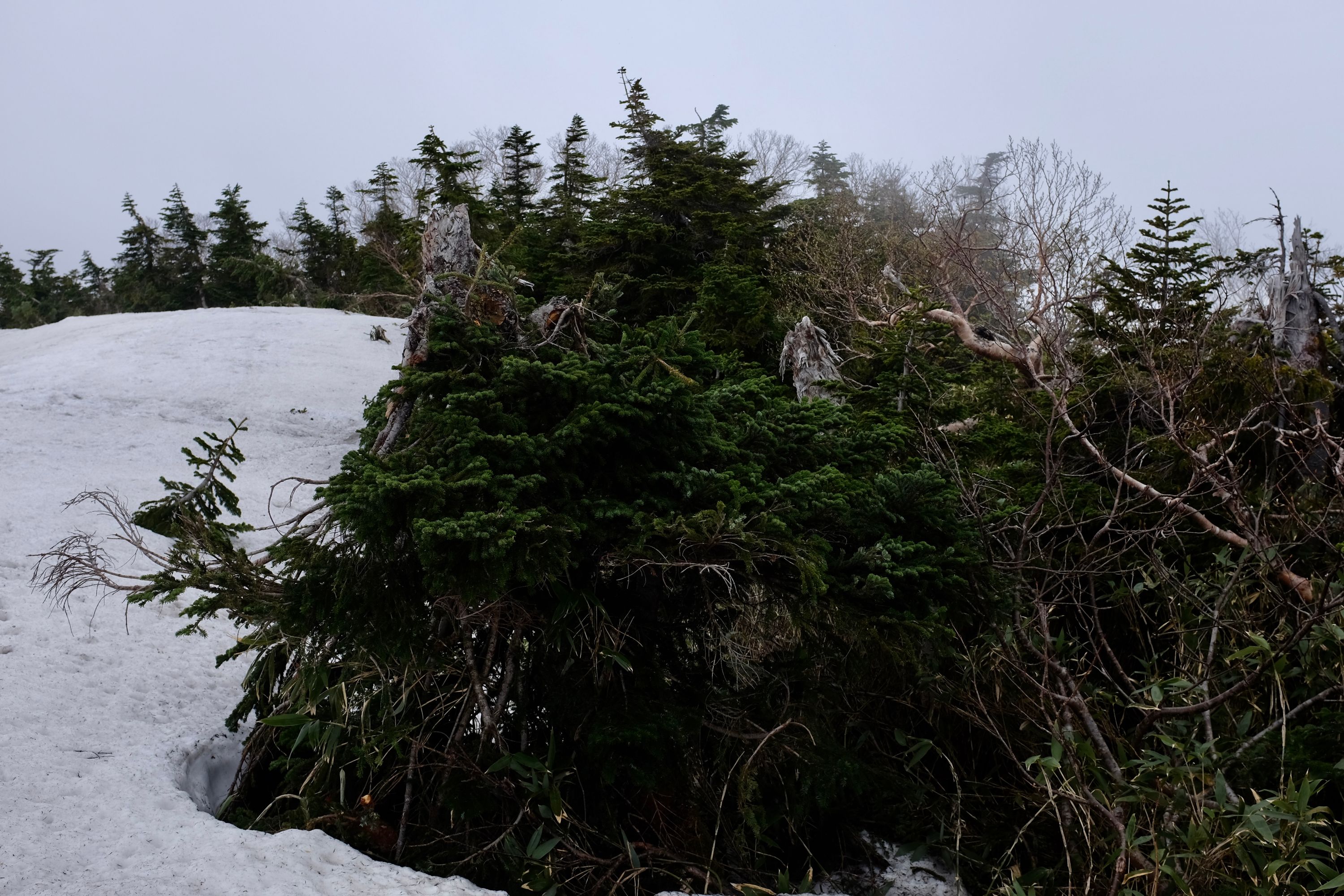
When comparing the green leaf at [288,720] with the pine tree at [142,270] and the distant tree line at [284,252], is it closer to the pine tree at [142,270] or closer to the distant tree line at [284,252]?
the distant tree line at [284,252]

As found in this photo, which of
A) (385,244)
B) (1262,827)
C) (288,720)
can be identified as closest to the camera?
(1262,827)

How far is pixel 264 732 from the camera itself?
11.5 ft

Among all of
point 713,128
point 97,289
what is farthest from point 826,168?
point 97,289

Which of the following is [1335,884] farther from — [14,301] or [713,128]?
[14,301]

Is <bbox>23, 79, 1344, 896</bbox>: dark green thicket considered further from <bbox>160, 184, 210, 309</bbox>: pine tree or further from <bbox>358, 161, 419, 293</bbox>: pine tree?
<bbox>160, 184, 210, 309</bbox>: pine tree

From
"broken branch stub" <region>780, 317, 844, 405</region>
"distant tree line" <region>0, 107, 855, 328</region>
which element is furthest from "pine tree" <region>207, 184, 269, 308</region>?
"broken branch stub" <region>780, 317, 844, 405</region>

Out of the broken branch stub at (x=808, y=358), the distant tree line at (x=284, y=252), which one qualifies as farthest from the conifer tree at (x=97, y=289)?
the broken branch stub at (x=808, y=358)

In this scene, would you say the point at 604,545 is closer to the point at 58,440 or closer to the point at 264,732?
the point at 264,732

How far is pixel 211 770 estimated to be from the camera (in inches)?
139

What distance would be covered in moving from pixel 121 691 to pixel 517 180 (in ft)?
52.3

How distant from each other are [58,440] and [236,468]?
2034 mm

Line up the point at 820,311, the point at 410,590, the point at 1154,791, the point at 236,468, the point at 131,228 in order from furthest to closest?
the point at 131,228 → the point at 820,311 → the point at 236,468 → the point at 410,590 → the point at 1154,791

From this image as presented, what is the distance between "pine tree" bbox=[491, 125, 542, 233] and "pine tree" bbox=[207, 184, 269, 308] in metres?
6.24

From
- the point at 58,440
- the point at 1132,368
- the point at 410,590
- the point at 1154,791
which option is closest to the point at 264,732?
the point at 410,590
